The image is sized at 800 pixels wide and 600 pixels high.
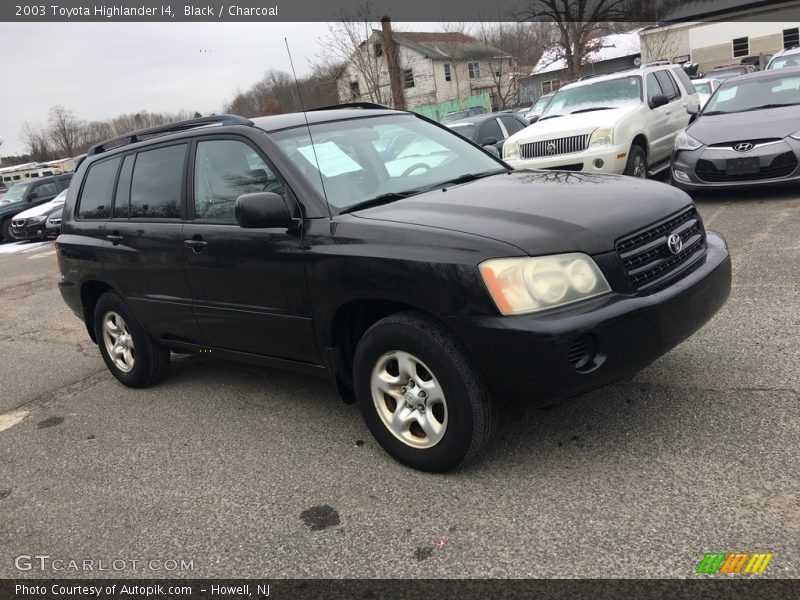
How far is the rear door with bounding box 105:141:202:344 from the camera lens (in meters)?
4.29

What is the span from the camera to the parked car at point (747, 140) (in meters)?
7.89

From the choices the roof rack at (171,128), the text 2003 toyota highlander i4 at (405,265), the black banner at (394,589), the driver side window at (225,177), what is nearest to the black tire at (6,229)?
the roof rack at (171,128)

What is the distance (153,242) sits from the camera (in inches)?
173

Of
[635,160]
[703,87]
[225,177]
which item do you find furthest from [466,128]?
[225,177]

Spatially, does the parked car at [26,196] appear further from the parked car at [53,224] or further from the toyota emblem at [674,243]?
the toyota emblem at [674,243]

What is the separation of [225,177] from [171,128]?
3.35 ft

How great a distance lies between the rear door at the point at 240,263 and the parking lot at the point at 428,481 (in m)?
0.60

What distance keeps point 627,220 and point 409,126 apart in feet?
6.03

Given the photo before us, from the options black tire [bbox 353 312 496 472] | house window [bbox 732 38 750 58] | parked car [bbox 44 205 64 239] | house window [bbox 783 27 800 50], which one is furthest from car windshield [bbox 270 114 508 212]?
house window [bbox 732 38 750 58]

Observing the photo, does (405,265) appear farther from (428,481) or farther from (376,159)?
(376,159)

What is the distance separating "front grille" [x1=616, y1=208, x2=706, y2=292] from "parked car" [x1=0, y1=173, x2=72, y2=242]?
20.3 meters

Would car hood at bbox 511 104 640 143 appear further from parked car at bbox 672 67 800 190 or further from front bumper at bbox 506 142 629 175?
parked car at bbox 672 67 800 190

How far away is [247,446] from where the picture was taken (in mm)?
3885

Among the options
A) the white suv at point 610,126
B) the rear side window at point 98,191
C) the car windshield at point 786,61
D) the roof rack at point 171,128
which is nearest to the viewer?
the roof rack at point 171,128
